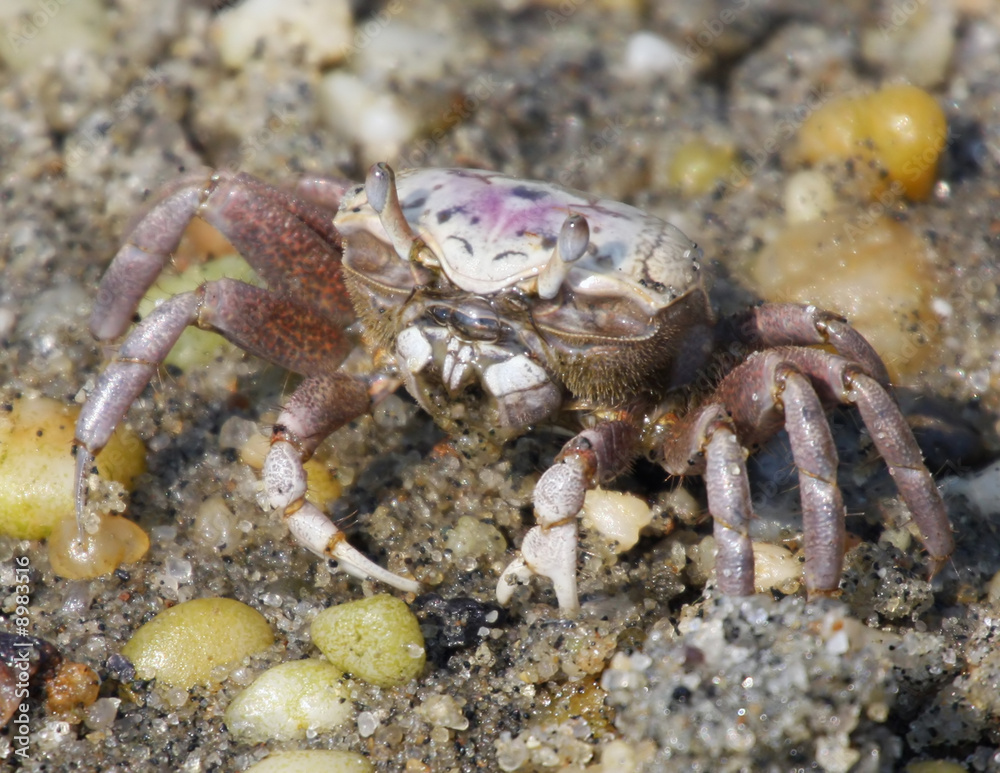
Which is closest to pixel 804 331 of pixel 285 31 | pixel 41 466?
pixel 41 466

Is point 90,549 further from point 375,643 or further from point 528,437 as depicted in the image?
point 528,437

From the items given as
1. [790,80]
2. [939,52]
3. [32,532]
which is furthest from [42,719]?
[939,52]

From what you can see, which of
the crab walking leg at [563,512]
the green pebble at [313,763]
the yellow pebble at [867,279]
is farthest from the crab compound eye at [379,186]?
the yellow pebble at [867,279]

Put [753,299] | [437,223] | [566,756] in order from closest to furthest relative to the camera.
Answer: [566,756], [437,223], [753,299]

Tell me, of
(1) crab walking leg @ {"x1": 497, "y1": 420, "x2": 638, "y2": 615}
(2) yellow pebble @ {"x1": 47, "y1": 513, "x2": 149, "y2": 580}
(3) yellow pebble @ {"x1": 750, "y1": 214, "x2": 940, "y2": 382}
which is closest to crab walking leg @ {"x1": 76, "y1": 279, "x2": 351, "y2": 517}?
(2) yellow pebble @ {"x1": 47, "y1": 513, "x2": 149, "y2": 580}

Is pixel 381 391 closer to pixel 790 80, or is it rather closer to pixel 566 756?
pixel 566 756

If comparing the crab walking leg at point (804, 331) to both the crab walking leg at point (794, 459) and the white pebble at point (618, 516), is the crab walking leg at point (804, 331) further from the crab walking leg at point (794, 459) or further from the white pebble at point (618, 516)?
the white pebble at point (618, 516)
